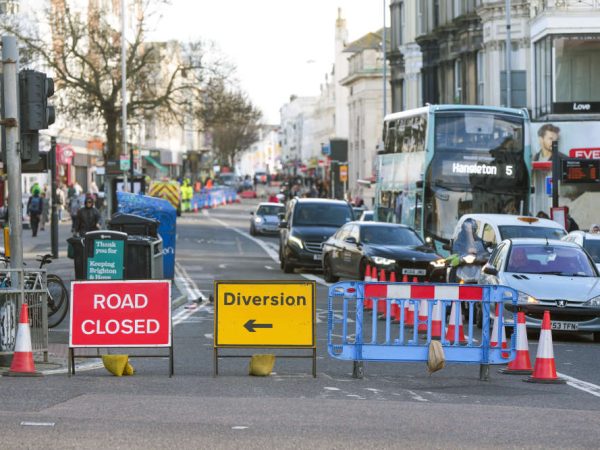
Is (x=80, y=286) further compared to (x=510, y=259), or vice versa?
(x=510, y=259)

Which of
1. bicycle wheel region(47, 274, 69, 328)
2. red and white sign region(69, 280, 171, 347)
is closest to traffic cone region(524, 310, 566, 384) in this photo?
red and white sign region(69, 280, 171, 347)

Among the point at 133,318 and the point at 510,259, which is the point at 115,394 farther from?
the point at 510,259

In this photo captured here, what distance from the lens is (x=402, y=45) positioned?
77.4 meters

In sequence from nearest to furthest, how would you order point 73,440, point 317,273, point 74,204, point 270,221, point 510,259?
point 73,440 < point 510,259 < point 317,273 < point 74,204 < point 270,221

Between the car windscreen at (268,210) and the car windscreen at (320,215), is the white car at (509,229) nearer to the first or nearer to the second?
the car windscreen at (320,215)

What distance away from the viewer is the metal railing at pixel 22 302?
52.0 feet

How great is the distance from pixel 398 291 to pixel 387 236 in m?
16.6

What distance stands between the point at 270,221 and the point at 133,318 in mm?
→ 46913

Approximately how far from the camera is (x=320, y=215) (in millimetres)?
39250

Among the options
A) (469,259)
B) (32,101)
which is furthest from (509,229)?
(32,101)

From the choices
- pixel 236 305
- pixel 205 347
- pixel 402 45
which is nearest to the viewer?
pixel 236 305

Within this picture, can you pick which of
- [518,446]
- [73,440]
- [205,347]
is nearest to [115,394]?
[73,440]

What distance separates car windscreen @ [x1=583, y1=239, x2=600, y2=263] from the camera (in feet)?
84.1

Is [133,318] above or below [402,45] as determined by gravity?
below
